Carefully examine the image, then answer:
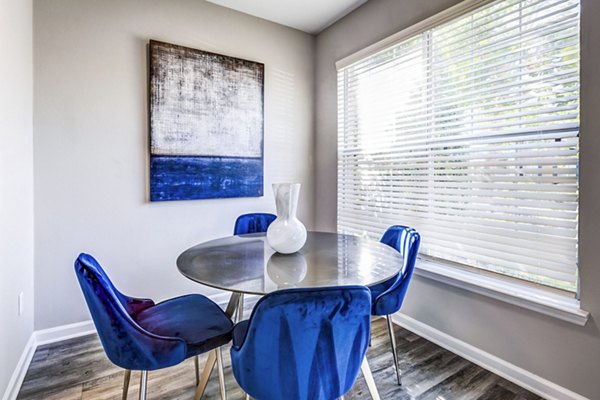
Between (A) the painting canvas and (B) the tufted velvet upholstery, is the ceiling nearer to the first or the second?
(A) the painting canvas

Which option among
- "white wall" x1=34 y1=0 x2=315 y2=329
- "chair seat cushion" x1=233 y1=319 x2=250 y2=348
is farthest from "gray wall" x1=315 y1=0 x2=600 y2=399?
"chair seat cushion" x1=233 y1=319 x2=250 y2=348

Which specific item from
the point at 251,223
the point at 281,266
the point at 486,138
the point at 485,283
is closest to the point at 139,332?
the point at 281,266

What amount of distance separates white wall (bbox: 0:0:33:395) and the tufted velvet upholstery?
2.34 feet

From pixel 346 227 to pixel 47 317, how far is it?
8.24 ft

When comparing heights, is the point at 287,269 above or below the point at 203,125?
below

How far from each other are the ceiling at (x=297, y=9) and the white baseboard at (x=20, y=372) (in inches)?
116

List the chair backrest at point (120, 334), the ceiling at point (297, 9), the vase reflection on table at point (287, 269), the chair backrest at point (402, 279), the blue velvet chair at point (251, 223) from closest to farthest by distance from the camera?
the chair backrest at point (120, 334) → the vase reflection on table at point (287, 269) → the chair backrest at point (402, 279) → the blue velvet chair at point (251, 223) → the ceiling at point (297, 9)

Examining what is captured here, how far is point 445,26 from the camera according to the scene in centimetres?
226

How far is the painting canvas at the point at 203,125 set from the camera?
→ 2.62 metres

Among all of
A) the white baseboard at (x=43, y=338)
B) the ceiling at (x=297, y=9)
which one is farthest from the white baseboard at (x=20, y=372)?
the ceiling at (x=297, y=9)

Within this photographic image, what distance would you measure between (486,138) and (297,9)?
2.06 m

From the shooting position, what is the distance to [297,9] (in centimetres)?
299

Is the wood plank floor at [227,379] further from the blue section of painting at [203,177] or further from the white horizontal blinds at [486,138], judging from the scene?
the blue section of painting at [203,177]

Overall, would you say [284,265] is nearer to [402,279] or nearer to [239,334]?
[239,334]
